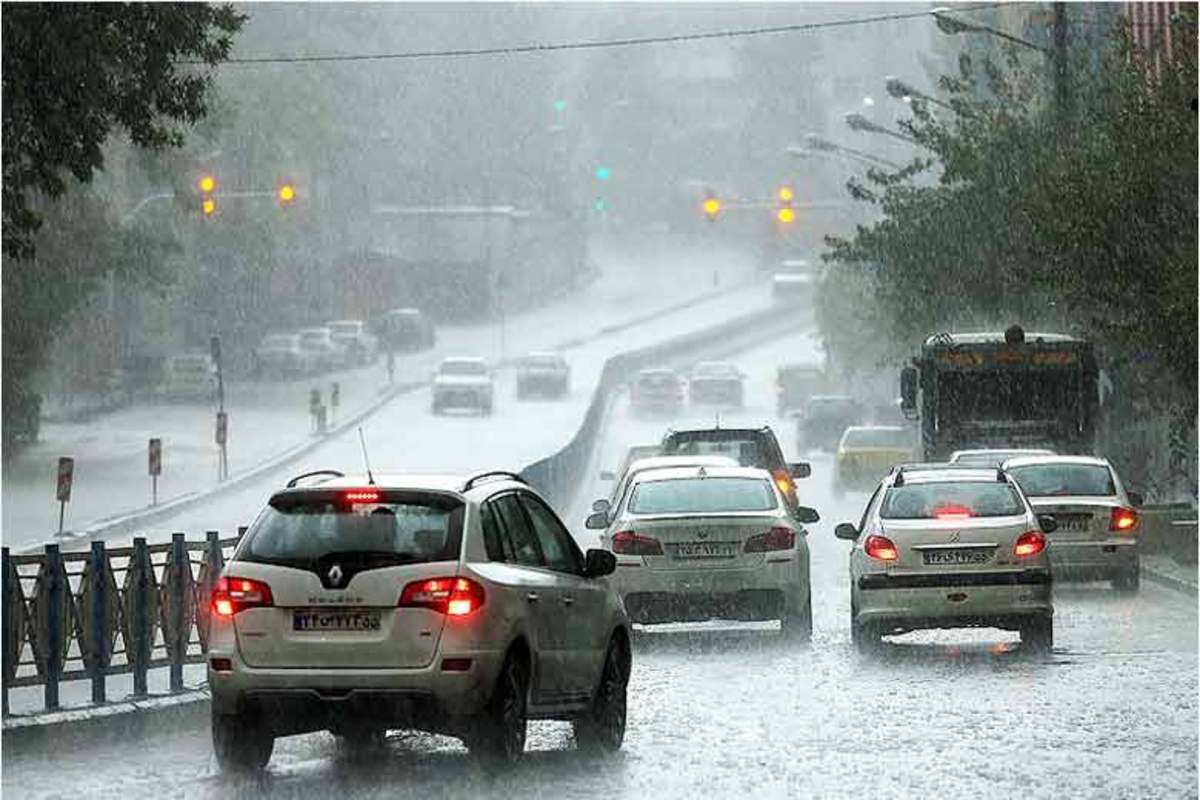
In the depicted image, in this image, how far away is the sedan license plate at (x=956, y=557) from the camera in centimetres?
2362

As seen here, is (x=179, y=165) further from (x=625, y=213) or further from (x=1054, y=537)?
(x=625, y=213)

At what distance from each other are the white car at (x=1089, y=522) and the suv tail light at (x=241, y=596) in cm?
1731

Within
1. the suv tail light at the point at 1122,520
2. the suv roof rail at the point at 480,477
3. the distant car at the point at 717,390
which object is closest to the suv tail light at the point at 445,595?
the suv roof rail at the point at 480,477

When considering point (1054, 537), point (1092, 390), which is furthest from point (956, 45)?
point (1054, 537)

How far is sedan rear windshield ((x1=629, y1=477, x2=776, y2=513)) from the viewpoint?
25484 mm

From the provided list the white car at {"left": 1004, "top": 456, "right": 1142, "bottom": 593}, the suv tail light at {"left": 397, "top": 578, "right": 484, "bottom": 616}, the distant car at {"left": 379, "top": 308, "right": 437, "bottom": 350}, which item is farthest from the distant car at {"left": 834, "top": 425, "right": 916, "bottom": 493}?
the distant car at {"left": 379, "top": 308, "right": 437, "bottom": 350}

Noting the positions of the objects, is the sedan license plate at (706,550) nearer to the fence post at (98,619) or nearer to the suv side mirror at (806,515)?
the suv side mirror at (806,515)

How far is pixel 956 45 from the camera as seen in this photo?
446ft

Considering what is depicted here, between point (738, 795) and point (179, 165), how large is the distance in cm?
7420

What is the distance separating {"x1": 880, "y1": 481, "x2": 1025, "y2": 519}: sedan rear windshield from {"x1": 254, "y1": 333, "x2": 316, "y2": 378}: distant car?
274 feet

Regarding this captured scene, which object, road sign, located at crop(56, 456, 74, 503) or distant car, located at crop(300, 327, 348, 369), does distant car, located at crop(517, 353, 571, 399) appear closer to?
distant car, located at crop(300, 327, 348, 369)

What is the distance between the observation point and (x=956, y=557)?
23672 mm

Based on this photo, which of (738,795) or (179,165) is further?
(179,165)

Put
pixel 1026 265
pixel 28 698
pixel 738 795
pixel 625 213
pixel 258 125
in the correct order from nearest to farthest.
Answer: pixel 738 795 → pixel 28 698 → pixel 1026 265 → pixel 258 125 → pixel 625 213
